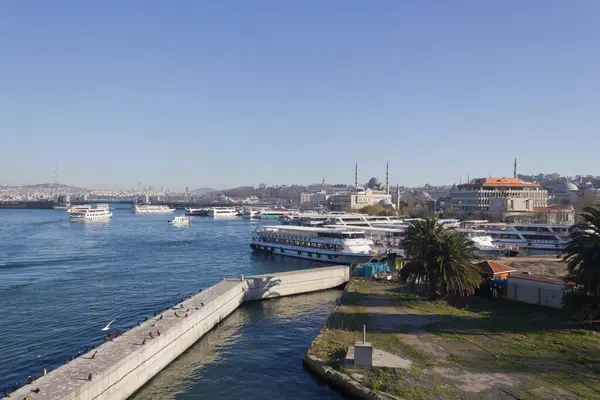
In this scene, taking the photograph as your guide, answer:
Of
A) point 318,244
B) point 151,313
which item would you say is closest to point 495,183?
point 318,244

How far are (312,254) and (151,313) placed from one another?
93.7 ft

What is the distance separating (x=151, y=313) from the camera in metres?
30.6

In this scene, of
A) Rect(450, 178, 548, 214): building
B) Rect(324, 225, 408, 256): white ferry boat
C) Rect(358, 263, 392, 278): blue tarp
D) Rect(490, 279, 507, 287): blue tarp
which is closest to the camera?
Rect(490, 279, 507, 287): blue tarp

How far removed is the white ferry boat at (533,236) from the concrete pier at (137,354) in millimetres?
51570

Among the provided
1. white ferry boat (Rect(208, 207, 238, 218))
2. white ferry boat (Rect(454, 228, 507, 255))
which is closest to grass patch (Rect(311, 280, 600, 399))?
white ferry boat (Rect(454, 228, 507, 255))

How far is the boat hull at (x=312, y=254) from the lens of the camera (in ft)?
174

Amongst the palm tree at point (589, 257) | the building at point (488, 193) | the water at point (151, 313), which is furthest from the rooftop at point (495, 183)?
the palm tree at point (589, 257)

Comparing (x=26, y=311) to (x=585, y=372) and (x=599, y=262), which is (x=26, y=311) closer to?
(x=585, y=372)

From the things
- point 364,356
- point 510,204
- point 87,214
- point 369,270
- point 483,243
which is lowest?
point 364,356

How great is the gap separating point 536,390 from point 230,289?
19.7 m

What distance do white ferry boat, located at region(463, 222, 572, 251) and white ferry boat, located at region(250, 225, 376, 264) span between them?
84.6ft

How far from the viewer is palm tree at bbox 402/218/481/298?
2889 centimetres

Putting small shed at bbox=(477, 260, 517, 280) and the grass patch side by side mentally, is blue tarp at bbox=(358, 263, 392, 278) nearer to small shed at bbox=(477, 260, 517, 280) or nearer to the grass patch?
small shed at bbox=(477, 260, 517, 280)

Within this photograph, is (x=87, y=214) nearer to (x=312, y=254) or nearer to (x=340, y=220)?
(x=340, y=220)
